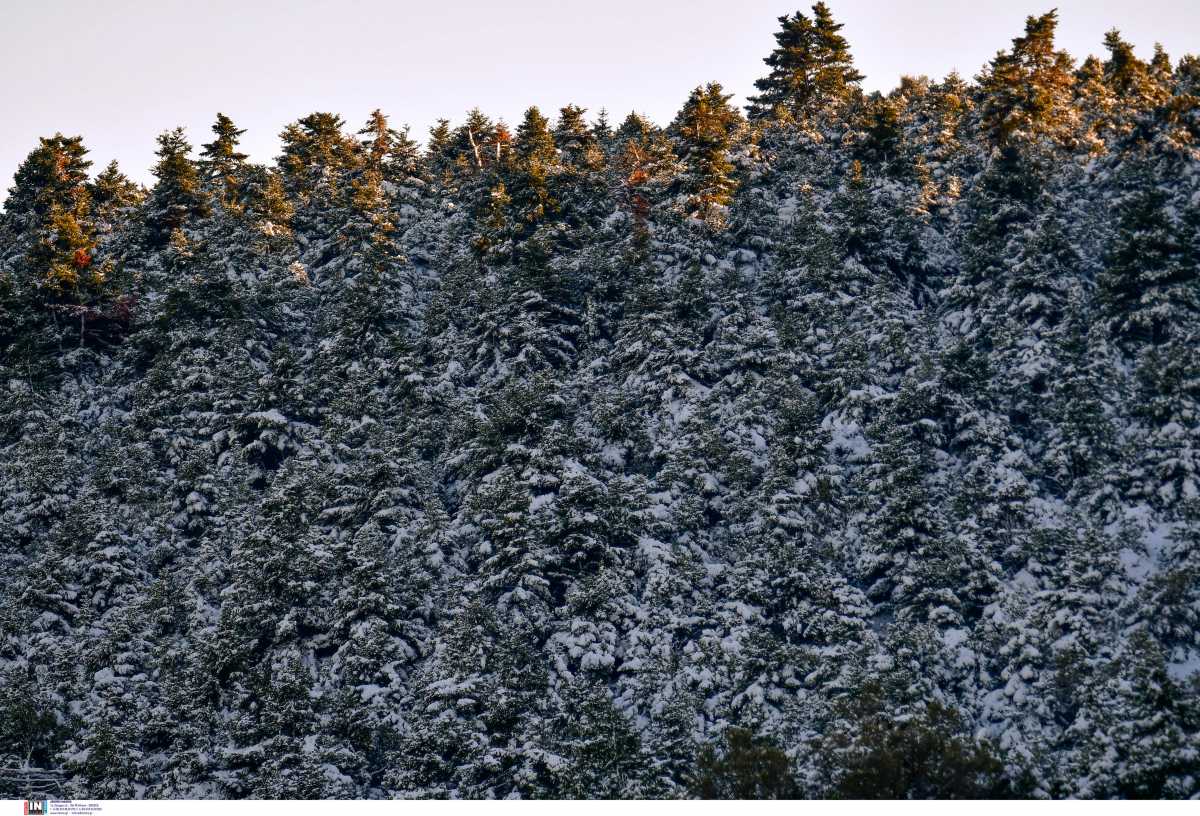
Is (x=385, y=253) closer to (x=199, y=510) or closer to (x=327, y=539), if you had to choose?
(x=199, y=510)

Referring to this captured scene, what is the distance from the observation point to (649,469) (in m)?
54.0

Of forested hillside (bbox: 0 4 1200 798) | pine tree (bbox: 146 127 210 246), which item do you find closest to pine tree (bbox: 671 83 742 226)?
forested hillside (bbox: 0 4 1200 798)

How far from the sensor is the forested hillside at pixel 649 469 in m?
37.9

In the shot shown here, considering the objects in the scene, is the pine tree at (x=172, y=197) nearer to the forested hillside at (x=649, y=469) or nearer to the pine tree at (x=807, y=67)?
the forested hillside at (x=649, y=469)

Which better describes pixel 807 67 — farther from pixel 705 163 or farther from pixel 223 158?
pixel 223 158

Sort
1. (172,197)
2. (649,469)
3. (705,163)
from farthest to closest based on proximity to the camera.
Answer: (172,197), (705,163), (649,469)

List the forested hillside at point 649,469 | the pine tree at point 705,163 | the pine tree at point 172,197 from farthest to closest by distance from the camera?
the pine tree at point 172,197 < the pine tree at point 705,163 < the forested hillside at point 649,469

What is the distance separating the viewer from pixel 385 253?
7325 cm

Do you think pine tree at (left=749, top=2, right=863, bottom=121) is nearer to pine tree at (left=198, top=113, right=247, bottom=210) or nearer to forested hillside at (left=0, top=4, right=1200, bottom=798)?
forested hillside at (left=0, top=4, right=1200, bottom=798)

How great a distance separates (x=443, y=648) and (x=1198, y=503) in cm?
2856

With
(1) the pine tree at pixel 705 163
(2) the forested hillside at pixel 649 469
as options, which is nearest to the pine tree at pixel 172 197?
(2) the forested hillside at pixel 649 469

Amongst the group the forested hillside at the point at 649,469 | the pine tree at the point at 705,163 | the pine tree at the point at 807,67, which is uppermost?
the pine tree at the point at 807,67

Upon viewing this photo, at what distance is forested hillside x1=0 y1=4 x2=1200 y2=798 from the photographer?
1491 inches

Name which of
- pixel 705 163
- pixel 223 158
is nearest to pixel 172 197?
pixel 223 158
